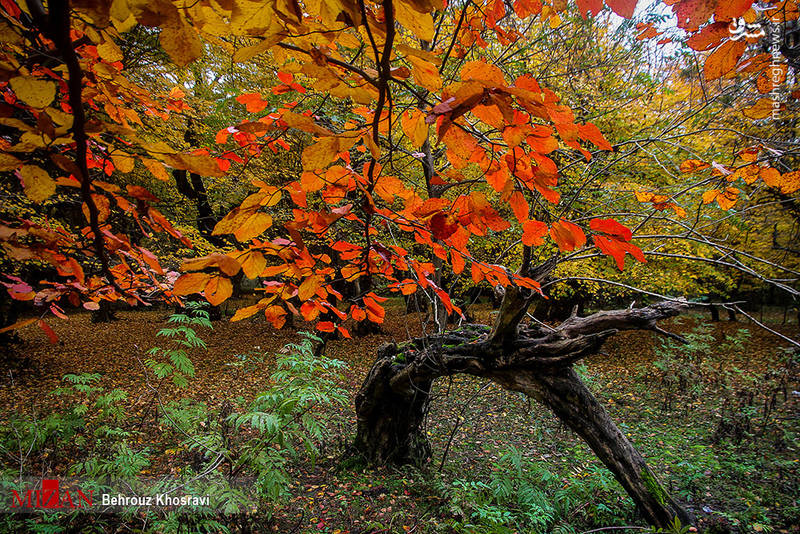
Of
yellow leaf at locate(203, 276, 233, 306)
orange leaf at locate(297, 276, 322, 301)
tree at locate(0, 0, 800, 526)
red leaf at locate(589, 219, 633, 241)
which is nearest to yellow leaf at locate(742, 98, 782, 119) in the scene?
tree at locate(0, 0, 800, 526)

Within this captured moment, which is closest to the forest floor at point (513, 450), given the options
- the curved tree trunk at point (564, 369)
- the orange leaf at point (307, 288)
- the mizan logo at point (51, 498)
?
the mizan logo at point (51, 498)

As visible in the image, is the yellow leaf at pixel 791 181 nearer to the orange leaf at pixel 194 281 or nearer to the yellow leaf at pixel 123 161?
the orange leaf at pixel 194 281

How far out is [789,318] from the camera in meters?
16.4

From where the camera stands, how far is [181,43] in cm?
56

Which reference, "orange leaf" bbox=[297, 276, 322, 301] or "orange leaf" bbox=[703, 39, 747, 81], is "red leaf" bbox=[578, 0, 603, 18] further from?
"orange leaf" bbox=[297, 276, 322, 301]

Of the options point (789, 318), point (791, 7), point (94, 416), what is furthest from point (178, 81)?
point (789, 318)

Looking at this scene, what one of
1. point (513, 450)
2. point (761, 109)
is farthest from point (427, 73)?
point (513, 450)

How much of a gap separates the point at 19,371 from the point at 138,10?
392 inches

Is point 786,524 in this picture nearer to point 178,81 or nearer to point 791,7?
point 791,7

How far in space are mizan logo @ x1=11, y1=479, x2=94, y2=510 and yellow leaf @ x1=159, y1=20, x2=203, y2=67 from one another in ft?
11.5

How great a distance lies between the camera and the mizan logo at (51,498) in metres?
2.47

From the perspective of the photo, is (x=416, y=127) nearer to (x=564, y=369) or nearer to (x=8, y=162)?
(x=8, y=162)

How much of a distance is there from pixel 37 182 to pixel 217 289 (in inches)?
16.5

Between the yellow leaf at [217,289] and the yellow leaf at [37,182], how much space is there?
358 mm
